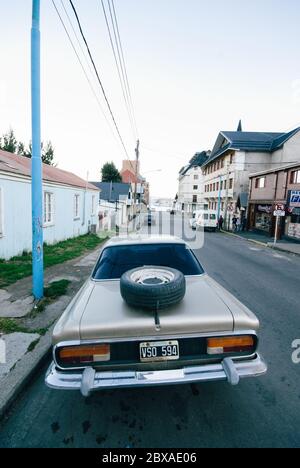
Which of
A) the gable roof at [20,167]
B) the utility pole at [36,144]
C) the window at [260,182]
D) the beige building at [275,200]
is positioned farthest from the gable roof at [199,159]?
the utility pole at [36,144]

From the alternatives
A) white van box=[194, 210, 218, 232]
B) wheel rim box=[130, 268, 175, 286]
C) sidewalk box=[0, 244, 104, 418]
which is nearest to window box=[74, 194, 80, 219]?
sidewalk box=[0, 244, 104, 418]

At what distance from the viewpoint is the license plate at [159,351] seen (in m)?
2.05

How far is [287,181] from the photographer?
58.6 ft

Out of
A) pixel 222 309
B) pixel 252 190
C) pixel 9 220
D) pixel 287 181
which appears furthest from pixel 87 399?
pixel 252 190

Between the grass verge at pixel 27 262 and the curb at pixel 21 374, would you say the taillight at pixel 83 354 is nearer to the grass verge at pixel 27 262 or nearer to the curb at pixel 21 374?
the curb at pixel 21 374

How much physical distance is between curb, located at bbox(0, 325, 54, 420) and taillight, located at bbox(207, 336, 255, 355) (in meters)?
2.08

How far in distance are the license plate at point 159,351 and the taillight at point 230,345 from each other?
12.6 inches

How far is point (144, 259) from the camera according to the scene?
128 inches

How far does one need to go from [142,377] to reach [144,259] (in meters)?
1.56

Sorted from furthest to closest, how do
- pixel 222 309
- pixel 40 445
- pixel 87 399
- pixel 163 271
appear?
1. pixel 163 271
2. pixel 87 399
3. pixel 222 309
4. pixel 40 445

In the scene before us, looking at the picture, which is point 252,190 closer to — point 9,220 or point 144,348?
point 9,220

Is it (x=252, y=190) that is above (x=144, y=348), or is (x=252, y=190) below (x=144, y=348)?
above

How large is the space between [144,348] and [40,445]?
1184mm

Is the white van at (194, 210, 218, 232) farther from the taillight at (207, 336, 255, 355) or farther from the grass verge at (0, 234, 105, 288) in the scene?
the taillight at (207, 336, 255, 355)
